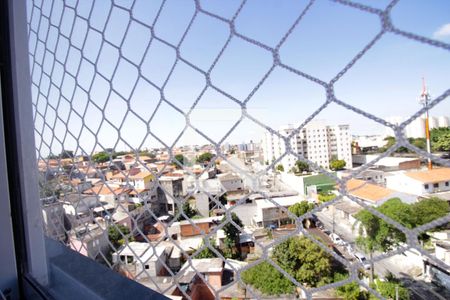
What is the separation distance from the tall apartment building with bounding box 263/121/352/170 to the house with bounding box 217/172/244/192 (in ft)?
0.45

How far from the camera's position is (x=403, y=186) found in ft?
1.09

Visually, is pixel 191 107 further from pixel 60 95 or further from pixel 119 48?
pixel 60 95

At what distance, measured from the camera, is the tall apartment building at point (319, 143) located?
335 mm

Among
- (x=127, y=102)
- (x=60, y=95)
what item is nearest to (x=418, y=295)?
(x=127, y=102)

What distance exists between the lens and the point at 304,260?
712mm

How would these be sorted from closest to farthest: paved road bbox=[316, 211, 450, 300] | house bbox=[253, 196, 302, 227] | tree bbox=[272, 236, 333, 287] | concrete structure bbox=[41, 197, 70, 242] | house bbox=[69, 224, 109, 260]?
paved road bbox=[316, 211, 450, 300], house bbox=[253, 196, 302, 227], tree bbox=[272, 236, 333, 287], house bbox=[69, 224, 109, 260], concrete structure bbox=[41, 197, 70, 242]

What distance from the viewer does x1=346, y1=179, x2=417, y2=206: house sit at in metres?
0.28

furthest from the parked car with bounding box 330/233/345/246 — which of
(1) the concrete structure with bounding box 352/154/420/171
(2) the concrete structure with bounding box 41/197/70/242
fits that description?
(2) the concrete structure with bounding box 41/197/70/242

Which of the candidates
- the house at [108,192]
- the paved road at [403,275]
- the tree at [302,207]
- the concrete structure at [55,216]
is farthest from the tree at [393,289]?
the concrete structure at [55,216]

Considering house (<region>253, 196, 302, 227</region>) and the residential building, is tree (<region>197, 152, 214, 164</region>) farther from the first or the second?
the residential building

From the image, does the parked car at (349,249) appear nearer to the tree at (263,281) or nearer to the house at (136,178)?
the tree at (263,281)

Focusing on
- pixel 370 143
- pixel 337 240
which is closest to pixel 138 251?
pixel 337 240

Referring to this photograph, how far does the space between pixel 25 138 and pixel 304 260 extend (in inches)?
26.2

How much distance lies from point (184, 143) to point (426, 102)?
0.39 m
